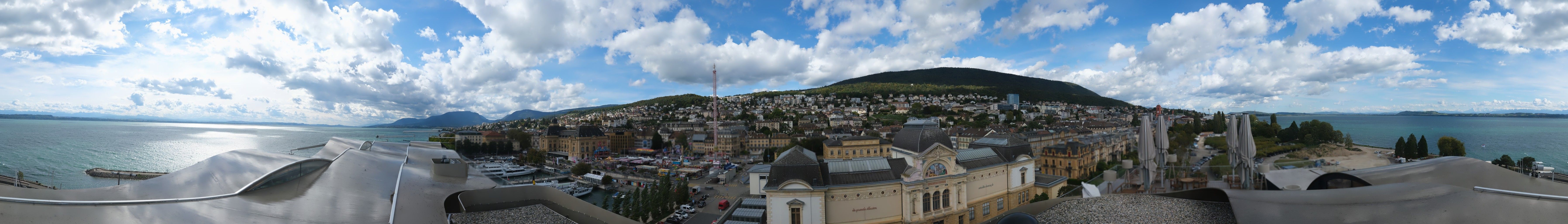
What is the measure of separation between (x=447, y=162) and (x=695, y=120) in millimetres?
60340

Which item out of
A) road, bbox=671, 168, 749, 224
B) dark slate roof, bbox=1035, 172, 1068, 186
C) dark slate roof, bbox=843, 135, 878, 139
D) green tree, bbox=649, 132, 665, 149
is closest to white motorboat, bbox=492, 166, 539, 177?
road, bbox=671, 168, 749, 224

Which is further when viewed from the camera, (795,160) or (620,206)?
(620,206)

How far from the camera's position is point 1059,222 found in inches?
422

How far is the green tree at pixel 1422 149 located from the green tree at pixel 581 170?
147 feet

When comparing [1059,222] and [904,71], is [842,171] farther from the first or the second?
[904,71]

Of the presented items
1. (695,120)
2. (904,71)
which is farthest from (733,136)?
(904,71)

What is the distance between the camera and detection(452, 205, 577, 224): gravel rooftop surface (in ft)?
28.9

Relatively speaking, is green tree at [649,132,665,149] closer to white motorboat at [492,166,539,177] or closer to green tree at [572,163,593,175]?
white motorboat at [492,166,539,177]

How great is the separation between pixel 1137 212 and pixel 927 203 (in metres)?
4.60

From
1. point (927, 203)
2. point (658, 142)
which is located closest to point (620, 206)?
point (927, 203)

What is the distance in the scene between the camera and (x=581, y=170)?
32.9 meters

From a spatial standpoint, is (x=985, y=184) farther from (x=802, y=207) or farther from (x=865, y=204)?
(x=802, y=207)

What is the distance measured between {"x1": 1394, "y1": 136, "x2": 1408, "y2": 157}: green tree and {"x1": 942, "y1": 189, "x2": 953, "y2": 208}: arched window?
26.5 metres

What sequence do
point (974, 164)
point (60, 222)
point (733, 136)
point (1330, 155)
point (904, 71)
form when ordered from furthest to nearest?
1. point (904, 71)
2. point (733, 136)
3. point (1330, 155)
4. point (974, 164)
5. point (60, 222)
